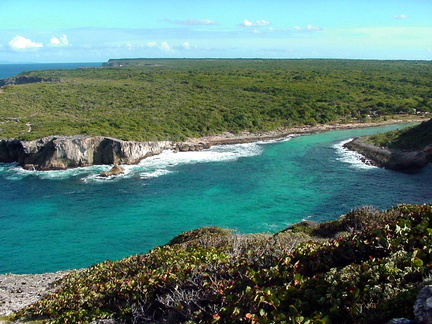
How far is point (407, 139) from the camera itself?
57.8 metres

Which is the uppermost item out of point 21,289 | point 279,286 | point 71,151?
point 279,286

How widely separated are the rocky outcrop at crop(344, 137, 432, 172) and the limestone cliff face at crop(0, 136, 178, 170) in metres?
32.7

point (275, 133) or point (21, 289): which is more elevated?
point (275, 133)

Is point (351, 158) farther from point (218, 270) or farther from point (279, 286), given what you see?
point (279, 286)

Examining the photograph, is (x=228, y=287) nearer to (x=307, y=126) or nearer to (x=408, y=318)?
(x=408, y=318)

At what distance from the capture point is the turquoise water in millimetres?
32156

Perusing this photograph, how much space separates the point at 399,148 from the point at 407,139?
10.4ft

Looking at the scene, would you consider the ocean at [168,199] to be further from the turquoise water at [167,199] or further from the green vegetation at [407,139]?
the green vegetation at [407,139]

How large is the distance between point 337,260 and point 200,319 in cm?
459

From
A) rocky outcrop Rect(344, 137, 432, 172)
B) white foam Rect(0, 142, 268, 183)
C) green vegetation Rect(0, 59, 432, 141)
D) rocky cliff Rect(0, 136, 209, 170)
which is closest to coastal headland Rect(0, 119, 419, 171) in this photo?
rocky cliff Rect(0, 136, 209, 170)

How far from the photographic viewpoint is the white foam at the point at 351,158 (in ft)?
170

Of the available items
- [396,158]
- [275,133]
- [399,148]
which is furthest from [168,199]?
[275,133]

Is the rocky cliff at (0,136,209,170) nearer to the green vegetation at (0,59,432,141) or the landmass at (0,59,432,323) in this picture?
the landmass at (0,59,432,323)

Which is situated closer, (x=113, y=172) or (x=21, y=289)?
(x=21, y=289)
